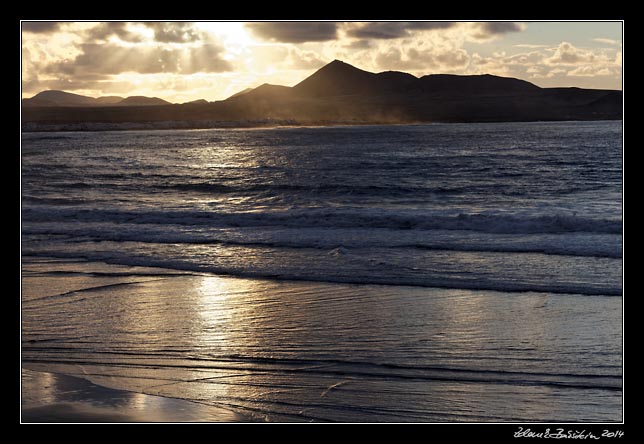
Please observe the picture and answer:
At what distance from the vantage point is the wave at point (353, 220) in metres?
14.3

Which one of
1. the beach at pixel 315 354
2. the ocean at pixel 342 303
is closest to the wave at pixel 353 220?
the ocean at pixel 342 303

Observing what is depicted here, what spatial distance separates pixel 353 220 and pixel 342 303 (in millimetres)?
7126

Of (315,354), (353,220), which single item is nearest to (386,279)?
(315,354)

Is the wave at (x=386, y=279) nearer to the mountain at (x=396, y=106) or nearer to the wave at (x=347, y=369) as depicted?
the wave at (x=347, y=369)

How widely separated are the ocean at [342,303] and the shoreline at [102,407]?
15 centimetres

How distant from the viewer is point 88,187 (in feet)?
86.3

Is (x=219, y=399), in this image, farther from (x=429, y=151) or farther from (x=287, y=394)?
(x=429, y=151)

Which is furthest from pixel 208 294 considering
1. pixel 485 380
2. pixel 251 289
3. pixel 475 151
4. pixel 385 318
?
pixel 475 151

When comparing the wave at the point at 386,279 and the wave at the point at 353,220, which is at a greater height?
the wave at the point at 353,220

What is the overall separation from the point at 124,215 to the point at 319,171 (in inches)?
590

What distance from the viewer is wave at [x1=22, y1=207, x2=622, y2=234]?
1431 cm

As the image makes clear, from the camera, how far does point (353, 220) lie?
15781mm

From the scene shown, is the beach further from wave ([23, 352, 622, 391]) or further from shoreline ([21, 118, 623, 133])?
shoreline ([21, 118, 623, 133])

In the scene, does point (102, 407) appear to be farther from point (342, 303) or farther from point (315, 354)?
point (342, 303)
